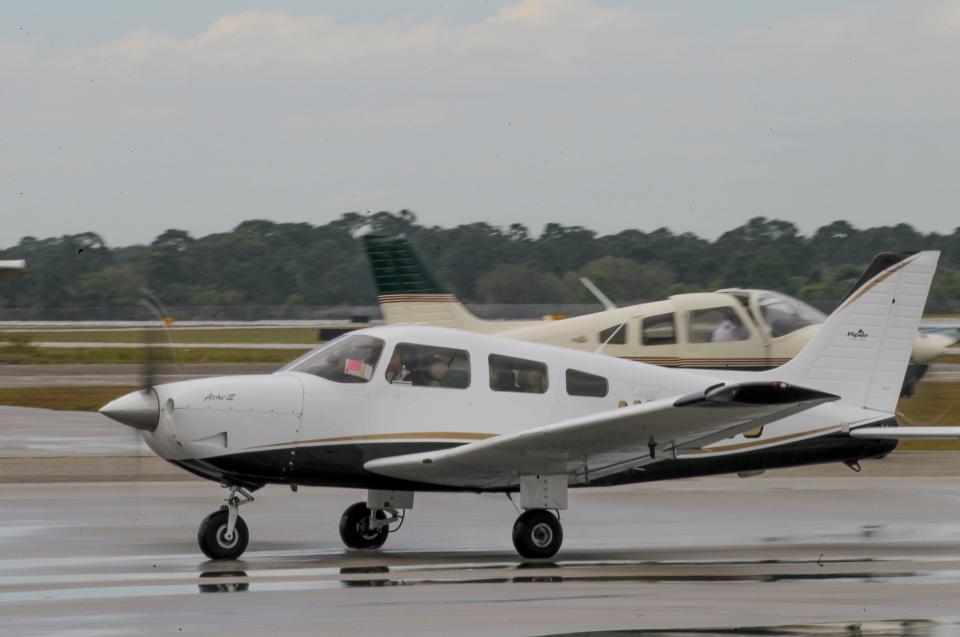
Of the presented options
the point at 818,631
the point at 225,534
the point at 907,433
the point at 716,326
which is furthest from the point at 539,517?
the point at 716,326

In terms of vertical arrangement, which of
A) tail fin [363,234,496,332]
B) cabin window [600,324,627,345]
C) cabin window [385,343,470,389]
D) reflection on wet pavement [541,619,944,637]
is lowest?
reflection on wet pavement [541,619,944,637]

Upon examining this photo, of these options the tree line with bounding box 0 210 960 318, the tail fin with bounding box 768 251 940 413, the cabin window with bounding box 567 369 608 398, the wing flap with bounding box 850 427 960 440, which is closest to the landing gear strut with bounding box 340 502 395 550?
the cabin window with bounding box 567 369 608 398

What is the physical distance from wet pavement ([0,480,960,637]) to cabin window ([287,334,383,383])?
152cm

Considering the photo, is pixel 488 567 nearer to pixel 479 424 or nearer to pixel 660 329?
pixel 479 424

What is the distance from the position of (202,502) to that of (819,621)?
9468 millimetres

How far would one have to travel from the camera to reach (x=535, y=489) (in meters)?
12.6

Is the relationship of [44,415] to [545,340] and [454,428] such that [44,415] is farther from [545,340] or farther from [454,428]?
[454,428]

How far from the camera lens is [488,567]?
11.7 meters

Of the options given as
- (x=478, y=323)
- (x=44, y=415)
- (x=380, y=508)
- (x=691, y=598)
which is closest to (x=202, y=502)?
(x=380, y=508)

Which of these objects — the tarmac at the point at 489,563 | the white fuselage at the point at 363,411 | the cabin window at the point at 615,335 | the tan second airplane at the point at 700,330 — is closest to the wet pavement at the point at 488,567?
the tarmac at the point at 489,563

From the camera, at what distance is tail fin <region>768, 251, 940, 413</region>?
45.8 ft

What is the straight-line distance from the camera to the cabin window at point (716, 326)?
60.3 ft

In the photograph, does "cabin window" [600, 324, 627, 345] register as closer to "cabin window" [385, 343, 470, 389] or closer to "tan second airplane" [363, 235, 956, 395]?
"tan second airplane" [363, 235, 956, 395]

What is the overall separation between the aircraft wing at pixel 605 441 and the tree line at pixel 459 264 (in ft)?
73.4
